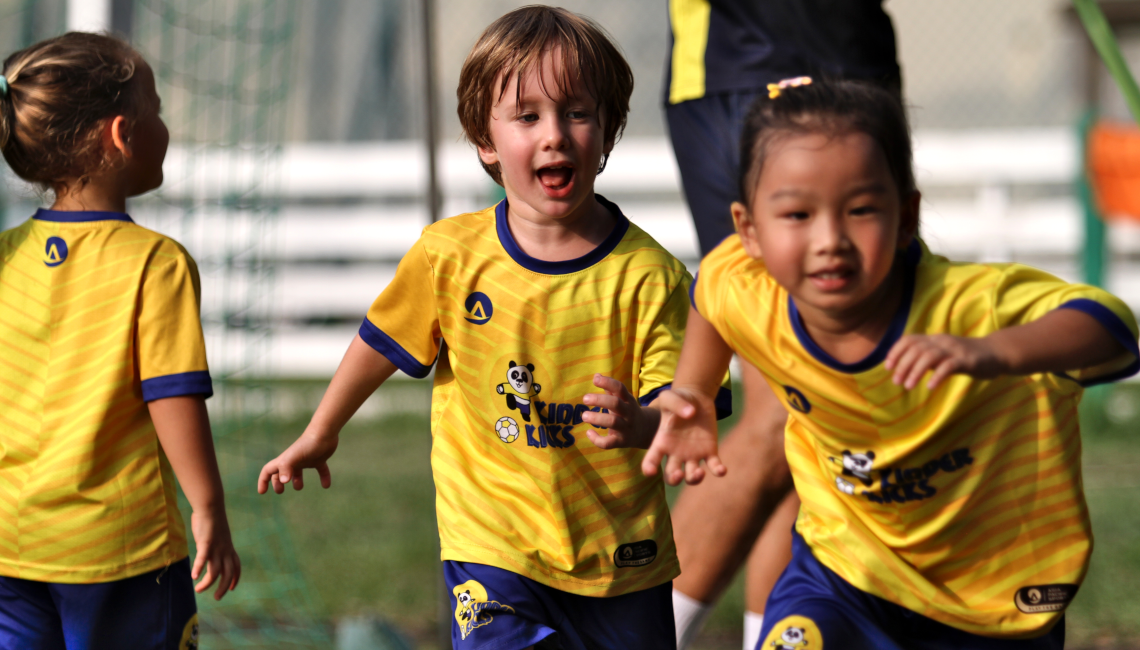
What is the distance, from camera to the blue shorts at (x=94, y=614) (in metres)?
2.12

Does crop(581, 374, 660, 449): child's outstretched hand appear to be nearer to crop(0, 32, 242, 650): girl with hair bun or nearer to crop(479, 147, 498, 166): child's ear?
crop(479, 147, 498, 166): child's ear

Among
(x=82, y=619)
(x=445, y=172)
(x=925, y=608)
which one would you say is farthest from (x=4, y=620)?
(x=445, y=172)

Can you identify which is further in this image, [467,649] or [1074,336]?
[467,649]

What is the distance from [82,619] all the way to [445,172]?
26.2ft

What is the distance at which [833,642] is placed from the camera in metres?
2.01

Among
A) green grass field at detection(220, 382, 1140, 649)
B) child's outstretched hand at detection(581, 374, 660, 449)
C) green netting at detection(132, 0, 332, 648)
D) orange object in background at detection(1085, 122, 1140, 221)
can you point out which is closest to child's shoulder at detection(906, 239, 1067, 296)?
child's outstretched hand at detection(581, 374, 660, 449)

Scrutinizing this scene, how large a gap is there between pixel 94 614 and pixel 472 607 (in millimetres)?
677

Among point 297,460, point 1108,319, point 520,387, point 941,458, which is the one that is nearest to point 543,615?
point 520,387

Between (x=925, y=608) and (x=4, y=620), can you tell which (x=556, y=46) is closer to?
(x=925, y=608)

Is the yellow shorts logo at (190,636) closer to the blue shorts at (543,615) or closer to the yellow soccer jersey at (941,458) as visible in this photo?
the blue shorts at (543,615)

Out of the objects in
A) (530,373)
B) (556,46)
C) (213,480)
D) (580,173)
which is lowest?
(213,480)

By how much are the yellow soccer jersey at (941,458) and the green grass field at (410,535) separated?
→ 1393mm

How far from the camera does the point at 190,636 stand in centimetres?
220

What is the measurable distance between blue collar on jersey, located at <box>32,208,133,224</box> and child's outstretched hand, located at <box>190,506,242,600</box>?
0.57m
